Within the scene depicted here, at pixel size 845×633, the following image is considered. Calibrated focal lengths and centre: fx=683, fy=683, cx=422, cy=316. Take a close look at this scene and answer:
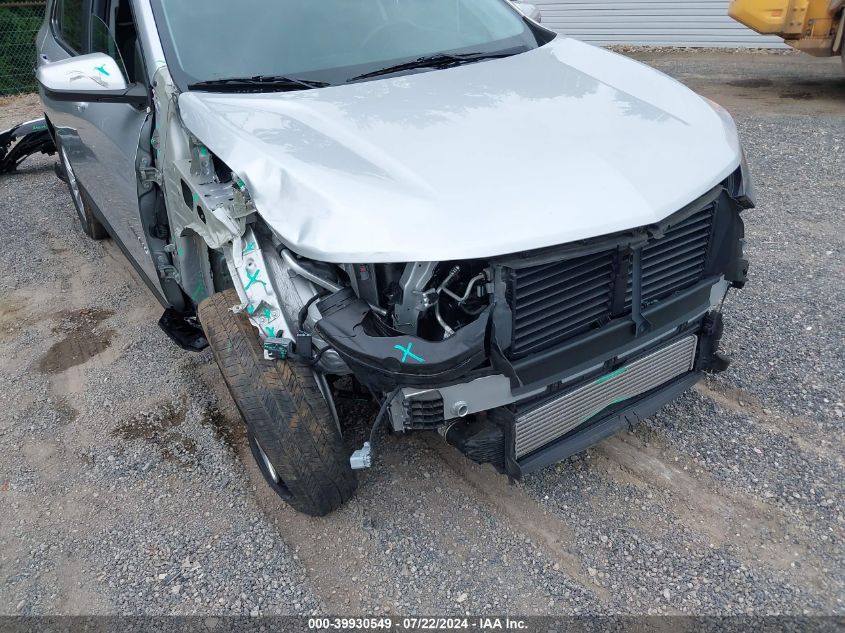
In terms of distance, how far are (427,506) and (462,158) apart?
1356mm

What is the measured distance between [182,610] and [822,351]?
3.17 meters

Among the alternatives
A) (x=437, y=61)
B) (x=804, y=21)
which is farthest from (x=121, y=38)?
(x=804, y=21)

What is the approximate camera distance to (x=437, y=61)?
10.1ft

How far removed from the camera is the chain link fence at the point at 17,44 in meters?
11.8

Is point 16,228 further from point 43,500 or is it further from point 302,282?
point 302,282

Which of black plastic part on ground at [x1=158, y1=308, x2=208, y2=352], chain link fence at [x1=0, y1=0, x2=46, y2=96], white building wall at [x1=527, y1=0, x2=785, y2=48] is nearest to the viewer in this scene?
black plastic part on ground at [x1=158, y1=308, x2=208, y2=352]

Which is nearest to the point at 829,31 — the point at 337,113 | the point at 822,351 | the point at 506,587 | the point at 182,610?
the point at 822,351

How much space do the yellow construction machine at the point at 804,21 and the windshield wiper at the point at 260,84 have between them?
7719 millimetres

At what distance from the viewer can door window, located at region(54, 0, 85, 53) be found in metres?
3.97

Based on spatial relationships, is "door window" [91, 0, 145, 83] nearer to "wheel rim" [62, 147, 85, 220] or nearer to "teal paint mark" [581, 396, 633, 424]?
"wheel rim" [62, 147, 85, 220]

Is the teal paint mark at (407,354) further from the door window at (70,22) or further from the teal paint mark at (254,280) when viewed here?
the door window at (70,22)

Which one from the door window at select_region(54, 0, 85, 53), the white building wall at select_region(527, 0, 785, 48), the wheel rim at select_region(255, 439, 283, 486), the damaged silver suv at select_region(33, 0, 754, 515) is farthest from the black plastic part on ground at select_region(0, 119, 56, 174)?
the white building wall at select_region(527, 0, 785, 48)

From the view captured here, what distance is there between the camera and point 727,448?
9.46ft

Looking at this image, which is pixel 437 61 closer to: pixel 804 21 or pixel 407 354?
pixel 407 354
